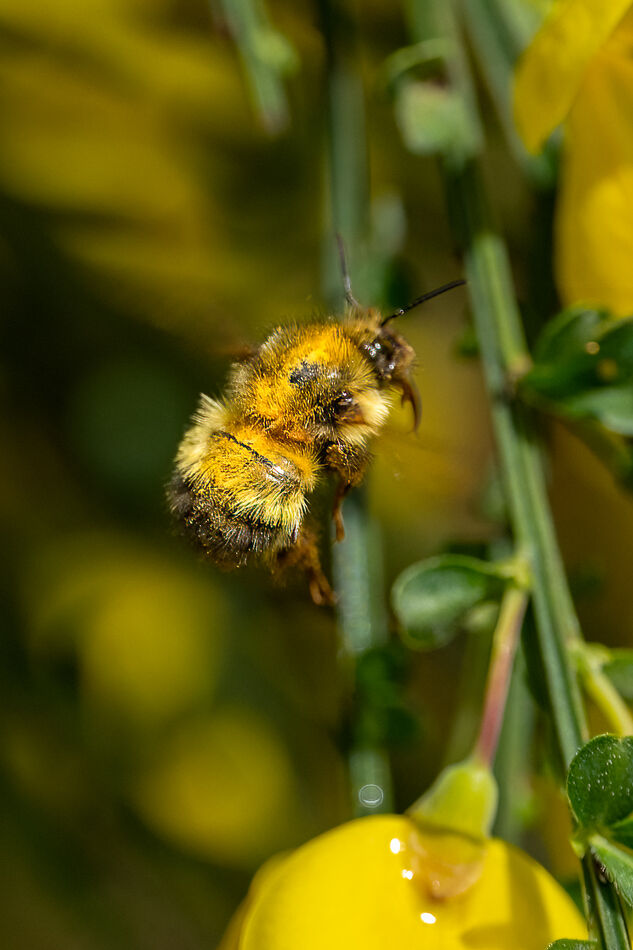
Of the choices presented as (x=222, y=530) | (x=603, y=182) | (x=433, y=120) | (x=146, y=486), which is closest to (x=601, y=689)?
(x=222, y=530)

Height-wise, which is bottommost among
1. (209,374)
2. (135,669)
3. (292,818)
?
(292,818)

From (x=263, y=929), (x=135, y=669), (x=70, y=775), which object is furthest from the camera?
(x=135, y=669)

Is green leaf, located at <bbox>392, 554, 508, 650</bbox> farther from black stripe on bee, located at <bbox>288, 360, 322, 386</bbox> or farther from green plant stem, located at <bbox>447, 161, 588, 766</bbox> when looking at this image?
black stripe on bee, located at <bbox>288, 360, 322, 386</bbox>

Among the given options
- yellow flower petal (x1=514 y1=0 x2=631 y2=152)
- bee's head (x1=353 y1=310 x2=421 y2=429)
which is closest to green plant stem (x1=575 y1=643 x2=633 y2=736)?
bee's head (x1=353 y1=310 x2=421 y2=429)

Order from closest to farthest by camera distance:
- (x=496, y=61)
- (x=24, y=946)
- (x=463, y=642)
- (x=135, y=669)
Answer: (x=496, y=61)
(x=135, y=669)
(x=24, y=946)
(x=463, y=642)

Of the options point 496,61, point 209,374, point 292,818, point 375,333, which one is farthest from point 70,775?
point 496,61

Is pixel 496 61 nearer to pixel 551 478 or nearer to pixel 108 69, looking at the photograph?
pixel 551 478

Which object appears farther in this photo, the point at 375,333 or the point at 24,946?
the point at 24,946
